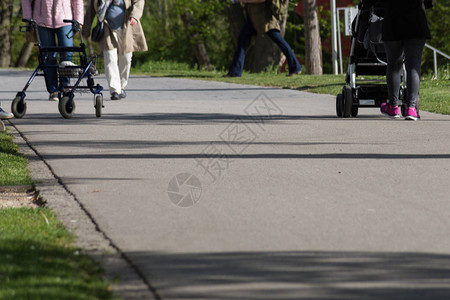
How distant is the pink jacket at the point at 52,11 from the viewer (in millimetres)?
12359

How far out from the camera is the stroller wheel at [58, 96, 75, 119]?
441 inches

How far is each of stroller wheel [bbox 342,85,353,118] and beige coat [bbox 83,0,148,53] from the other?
328cm

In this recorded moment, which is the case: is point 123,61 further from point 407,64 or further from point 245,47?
point 245,47

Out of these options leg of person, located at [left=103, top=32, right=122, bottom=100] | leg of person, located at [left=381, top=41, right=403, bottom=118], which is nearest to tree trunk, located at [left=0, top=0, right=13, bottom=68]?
leg of person, located at [left=103, top=32, right=122, bottom=100]

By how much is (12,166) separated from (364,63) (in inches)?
217

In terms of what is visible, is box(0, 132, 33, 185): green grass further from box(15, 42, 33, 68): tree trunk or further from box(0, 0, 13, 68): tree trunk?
box(15, 42, 33, 68): tree trunk

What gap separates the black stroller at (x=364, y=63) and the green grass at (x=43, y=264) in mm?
6046

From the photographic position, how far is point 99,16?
504 inches

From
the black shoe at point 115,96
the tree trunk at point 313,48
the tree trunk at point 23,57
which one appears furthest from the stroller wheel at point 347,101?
the tree trunk at point 23,57

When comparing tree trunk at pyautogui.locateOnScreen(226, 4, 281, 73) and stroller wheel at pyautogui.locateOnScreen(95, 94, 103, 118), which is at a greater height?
stroller wheel at pyautogui.locateOnScreen(95, 94, 103, 118)

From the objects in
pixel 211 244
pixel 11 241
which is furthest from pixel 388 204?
pixel 11 241

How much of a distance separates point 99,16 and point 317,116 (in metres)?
3.28

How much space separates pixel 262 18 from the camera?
1858 cm

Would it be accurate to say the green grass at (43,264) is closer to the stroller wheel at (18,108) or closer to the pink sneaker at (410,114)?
the pink sneaker at (410,114)
